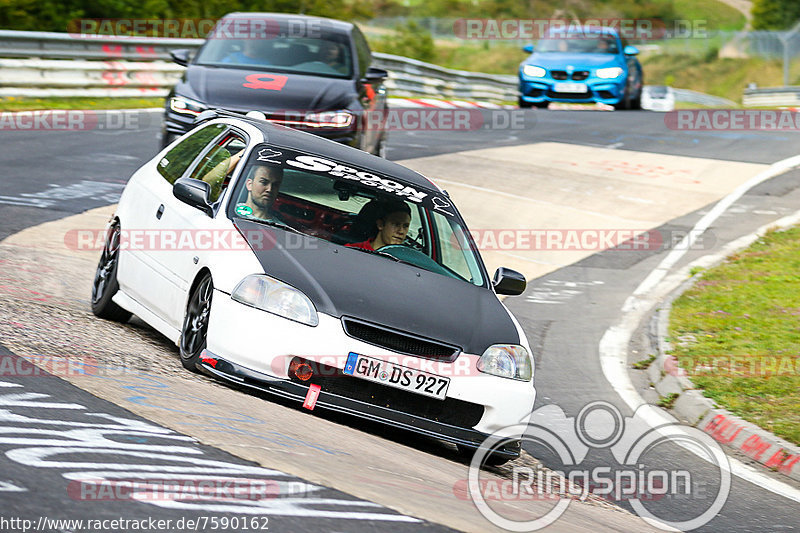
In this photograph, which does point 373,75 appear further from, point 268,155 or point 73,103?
point 73,103

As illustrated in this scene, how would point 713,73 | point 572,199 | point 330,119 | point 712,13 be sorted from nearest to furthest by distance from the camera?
1. point 330,119
2. point 572,199
3. point 713,73
4. point 712,13

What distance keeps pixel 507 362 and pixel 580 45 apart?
20580 millimetres

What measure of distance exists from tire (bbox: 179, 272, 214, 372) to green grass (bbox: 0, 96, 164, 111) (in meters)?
13.1

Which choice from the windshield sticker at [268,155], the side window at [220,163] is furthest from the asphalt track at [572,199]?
the side window at [220,163]

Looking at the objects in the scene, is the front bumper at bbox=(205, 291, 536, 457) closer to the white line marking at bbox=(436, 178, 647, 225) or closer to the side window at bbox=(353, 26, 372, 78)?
the side window at bbox=(353, 26, 372, 78)

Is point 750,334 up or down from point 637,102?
up

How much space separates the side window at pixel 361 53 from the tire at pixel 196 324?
727 cm

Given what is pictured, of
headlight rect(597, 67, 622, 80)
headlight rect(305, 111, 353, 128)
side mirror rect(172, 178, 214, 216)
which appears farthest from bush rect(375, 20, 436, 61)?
side mirror rect(172, 178, 214, 216)

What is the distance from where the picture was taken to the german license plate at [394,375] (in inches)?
236

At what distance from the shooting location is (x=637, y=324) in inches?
435

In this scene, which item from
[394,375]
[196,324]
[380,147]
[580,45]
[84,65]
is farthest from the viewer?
[580,45]

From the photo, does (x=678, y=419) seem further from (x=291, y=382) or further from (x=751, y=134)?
(x=751, y=134)

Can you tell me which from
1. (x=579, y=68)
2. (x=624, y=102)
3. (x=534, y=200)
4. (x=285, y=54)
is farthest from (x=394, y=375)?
(x=624, y=102)

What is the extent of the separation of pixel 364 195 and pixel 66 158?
8.82 meters
